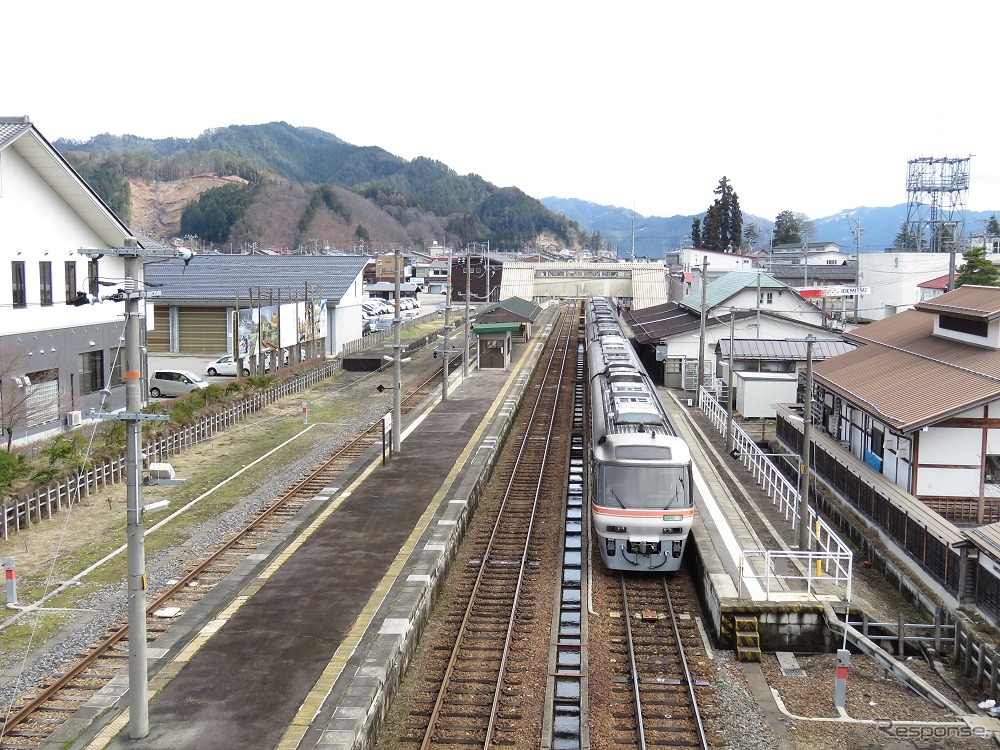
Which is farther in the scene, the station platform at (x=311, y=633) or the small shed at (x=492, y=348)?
the small shed at (x=492, y=348)

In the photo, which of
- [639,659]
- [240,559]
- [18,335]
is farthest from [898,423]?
[18,335]

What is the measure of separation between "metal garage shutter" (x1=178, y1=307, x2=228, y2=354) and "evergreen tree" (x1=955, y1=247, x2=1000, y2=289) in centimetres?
3618

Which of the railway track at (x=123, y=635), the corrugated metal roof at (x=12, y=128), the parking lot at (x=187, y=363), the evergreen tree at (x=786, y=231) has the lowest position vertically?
the railway track at (x=123, y=635)

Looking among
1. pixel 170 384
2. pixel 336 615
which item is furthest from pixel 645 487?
pixel 170 384

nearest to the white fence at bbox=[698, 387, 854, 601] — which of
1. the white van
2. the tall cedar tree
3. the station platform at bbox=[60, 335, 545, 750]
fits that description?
the station platform at bbox=[60, 335, 545, 750]

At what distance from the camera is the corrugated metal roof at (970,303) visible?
2009cm

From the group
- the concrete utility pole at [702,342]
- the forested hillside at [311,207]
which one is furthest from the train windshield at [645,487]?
the forested hillside at [311,207]

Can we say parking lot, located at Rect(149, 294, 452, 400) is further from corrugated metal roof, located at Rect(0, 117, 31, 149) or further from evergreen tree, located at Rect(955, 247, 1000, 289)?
evergreen tree, located at Rect(955, 247, 1000, 289)

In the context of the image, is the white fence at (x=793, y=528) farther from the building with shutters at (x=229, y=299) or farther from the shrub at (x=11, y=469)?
the building with shutters at (x=229, y=299)

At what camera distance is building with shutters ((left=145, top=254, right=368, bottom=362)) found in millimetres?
44469

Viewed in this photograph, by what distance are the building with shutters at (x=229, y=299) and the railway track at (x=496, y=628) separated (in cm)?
2279

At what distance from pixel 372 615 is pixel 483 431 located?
558 inches

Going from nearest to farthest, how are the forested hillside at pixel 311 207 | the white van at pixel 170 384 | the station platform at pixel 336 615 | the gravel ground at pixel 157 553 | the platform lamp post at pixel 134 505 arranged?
the platform lamp post at pixel 134 505 < the station platform at pixel 336 615 < the gravel ground at pixel 157 553 < the white van at pixel 170 384 < the forested hillside at pixel 311 207

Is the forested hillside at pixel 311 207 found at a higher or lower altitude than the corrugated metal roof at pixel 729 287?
higher
